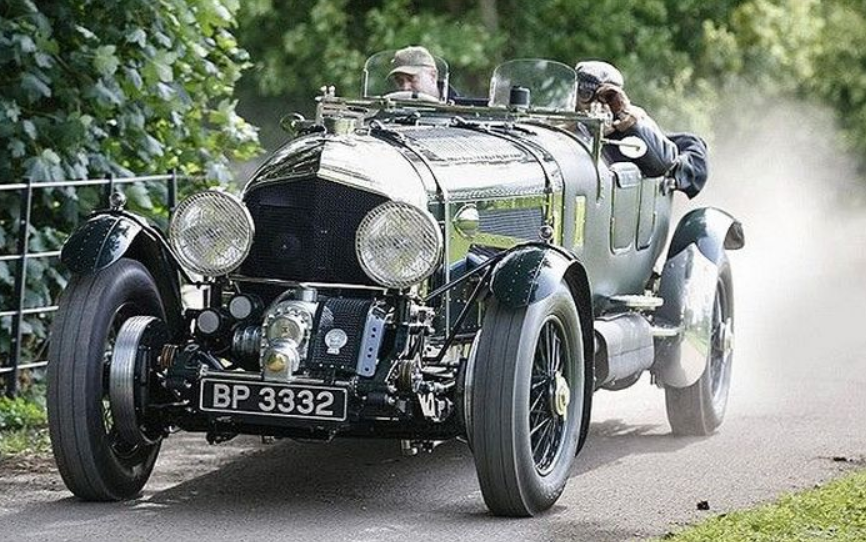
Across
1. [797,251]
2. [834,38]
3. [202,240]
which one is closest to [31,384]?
[202,240]

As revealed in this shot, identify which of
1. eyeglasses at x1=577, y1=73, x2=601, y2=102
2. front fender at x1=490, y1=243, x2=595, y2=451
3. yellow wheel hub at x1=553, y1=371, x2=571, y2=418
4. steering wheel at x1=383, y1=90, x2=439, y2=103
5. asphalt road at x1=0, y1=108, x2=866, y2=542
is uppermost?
eyeglasses at x1=577, y1=73, x2=601, y2=102

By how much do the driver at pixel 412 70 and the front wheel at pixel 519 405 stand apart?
2.40 meters

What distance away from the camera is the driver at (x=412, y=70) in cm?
1002

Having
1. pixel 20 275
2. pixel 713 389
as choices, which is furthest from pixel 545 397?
pixel 20 275

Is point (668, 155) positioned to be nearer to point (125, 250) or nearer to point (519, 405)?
point (519, 405)

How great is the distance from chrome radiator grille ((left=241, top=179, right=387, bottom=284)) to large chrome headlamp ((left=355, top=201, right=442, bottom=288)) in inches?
8.5

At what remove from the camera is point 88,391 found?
7594 millimetres

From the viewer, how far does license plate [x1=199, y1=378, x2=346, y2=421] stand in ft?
24.2

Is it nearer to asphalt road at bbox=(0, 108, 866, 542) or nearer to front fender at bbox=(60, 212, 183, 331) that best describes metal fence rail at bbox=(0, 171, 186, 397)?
asphalt road at bbox=(0, 108, 866, 542)

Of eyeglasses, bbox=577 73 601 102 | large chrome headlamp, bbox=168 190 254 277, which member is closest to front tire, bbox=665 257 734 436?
eyeglasses, bbox=577 73 601 102

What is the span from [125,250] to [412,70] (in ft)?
8.64

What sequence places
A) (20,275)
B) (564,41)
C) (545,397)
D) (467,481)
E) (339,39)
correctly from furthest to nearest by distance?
(564,41), (339,39), (20,275), (467,481), (545,397)

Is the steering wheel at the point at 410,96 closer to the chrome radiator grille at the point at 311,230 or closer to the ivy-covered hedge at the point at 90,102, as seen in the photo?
the ivy-covered hedge at the point at 90,102

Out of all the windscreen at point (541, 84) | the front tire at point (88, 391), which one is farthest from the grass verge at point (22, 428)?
the windscreen at point (541, 84)
